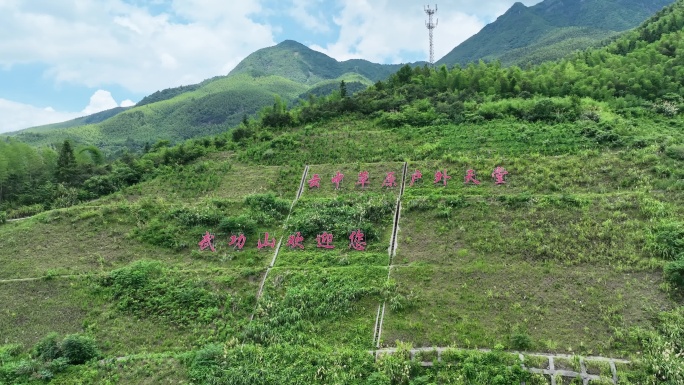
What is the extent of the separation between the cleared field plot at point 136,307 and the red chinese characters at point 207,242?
192 centimetres

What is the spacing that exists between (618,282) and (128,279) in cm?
1669

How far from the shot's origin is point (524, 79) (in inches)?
1276

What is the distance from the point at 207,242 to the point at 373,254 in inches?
282

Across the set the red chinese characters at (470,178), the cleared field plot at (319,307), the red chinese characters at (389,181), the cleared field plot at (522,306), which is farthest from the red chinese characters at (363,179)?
the cleared field plot at (522,306)

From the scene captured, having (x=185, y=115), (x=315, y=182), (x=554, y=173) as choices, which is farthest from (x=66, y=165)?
(x=185, y=115)

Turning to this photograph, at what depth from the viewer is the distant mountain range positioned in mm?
77750

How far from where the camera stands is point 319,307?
558 inches

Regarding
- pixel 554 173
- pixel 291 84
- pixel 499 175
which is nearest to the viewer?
pixel 554 173

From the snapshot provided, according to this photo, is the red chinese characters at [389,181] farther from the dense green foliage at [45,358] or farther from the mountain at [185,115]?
the mountain at [185,115]

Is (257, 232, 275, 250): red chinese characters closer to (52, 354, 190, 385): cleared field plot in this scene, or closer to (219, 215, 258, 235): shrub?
(219, 215, 258, 235): shrub

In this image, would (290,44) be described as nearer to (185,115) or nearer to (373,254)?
(185,115)

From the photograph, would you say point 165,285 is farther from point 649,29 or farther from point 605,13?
point 605,13

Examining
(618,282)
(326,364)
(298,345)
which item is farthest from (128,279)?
(618,282)

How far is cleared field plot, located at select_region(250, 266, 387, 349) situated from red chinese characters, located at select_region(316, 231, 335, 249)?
1702mm
